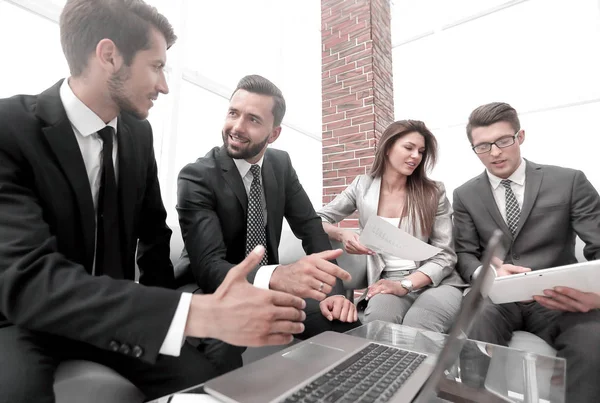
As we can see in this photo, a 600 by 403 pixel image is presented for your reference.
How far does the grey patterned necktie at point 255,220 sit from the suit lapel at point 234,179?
33mm

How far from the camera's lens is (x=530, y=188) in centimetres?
147

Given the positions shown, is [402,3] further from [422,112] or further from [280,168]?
[280,168]

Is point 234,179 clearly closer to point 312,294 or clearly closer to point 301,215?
point 301,215

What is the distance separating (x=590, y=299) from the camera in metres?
1.02

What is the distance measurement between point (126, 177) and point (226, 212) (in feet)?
1.48

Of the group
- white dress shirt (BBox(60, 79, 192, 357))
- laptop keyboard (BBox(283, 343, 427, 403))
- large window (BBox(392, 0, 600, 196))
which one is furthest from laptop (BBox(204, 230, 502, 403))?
large window (BBox(392, 0, 600, 196))

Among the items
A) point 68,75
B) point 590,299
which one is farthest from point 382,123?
point 68,75

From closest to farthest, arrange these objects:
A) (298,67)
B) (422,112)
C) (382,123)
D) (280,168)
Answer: (280,168), (382,123), (422,112), (298,67)

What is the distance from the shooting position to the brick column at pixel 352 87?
3.09 m

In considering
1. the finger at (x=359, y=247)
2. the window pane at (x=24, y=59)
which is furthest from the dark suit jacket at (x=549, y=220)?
the window pane at (x=24, y=59)

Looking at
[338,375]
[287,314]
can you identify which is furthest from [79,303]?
[338,375]

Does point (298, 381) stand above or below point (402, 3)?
below

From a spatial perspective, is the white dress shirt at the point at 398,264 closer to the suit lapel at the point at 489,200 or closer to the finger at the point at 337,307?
the suit lapel at the point at 489,200

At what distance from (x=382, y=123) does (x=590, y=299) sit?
2478 millimetres
